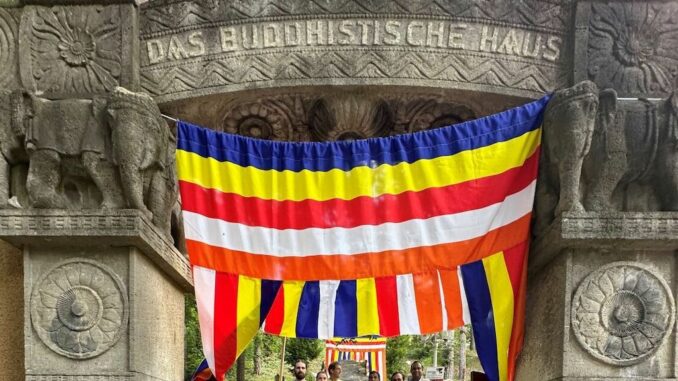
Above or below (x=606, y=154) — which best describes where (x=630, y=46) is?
above

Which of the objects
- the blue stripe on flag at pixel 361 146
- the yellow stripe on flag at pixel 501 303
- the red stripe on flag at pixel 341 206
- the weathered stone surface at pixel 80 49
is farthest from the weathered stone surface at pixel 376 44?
the yellow stripe on flag at pixel 501 303

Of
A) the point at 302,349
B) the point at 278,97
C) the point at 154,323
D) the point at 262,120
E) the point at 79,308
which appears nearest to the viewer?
the point at 79,308

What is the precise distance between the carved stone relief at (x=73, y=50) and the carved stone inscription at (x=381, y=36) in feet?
2.32

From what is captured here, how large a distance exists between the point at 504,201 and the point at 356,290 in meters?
1.43

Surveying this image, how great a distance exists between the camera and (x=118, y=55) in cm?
552

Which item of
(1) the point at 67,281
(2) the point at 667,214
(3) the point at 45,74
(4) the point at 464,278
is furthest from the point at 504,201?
(3) the point at 45,74

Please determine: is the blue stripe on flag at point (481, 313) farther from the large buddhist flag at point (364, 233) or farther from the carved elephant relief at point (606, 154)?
the carved elephant relief at point (606, 154)

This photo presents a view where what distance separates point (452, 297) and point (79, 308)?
305cm

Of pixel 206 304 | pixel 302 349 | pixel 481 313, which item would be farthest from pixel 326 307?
pixel 302 349

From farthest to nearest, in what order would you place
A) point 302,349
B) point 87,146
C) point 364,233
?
point 302,349 → point 364,233 → point 87,146

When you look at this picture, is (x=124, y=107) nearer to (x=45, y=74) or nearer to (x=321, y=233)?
(x=45, y=74)

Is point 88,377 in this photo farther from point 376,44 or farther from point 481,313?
point 376,44

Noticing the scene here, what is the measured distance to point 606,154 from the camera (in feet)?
17.1

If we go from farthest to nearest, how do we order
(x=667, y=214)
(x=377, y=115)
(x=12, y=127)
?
(x=377, y=115), (x=12, y=127), (x=667, y=214)
